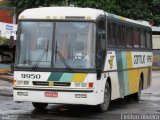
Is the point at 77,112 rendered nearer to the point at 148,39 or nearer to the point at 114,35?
the point at 114,35

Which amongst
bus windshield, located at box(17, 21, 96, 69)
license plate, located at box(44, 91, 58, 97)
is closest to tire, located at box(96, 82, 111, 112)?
bus windshield, located at box(17, 21, 96, 69)

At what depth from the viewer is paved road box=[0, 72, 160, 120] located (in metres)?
14.0

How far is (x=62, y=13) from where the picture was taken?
14.5 meters

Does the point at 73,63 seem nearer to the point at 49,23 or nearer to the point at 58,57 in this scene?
the point at 58,57

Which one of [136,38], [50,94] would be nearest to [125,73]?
[136,38]

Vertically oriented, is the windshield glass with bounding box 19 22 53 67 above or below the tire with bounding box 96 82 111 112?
above

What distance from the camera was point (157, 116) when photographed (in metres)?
14.4

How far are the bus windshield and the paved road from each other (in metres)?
1.35

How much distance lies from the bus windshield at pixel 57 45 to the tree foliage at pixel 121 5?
30448mm

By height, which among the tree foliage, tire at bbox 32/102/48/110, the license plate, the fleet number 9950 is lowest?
tire at bbox 32/102/48/110

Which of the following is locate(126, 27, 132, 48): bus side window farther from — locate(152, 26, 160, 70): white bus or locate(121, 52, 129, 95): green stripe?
locate(152, 26, 160, 70): white bus

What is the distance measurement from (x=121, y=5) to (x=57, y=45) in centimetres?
3411

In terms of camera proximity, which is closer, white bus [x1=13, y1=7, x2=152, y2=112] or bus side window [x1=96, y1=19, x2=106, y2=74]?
white bus [x1=13, y1=7, x2=152, y2=112]

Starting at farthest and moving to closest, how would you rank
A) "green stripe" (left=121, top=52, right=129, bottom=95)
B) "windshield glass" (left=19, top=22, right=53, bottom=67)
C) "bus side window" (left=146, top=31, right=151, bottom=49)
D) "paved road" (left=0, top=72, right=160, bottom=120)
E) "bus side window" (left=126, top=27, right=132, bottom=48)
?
"bus side window" (left=146, top=31, right=151, bottom=49), "bus side window" (left=126, top=27, right=132, bottom=48), "green stripe" (left=121, top=52, right=129, bottom=95), "windshield glass" (left=19, top=22, right=53, bottom=67), "paved road" (left=0, top=72, right=160, bottom=120)
